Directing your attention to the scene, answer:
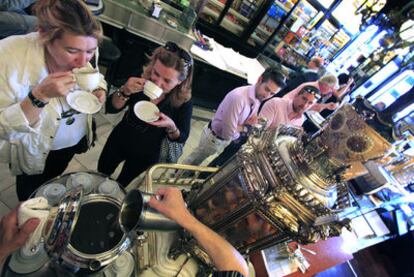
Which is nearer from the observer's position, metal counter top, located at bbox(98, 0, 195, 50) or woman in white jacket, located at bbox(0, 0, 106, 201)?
woman in white jacket, located at bbox(0, 0, 106, 201)

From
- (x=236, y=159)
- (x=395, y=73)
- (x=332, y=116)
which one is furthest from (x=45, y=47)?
(x=395, y=73)

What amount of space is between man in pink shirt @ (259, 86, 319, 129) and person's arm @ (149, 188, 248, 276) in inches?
72.9

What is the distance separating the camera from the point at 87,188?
1.22 meters

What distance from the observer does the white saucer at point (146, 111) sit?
1.79 meters

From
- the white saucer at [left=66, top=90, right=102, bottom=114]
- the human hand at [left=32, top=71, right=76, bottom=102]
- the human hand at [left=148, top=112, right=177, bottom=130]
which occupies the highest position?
the human hand at [left=32, top=71, right=76, bottom=102]

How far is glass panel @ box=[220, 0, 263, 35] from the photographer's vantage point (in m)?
5.14

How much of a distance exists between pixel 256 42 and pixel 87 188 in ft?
17.5

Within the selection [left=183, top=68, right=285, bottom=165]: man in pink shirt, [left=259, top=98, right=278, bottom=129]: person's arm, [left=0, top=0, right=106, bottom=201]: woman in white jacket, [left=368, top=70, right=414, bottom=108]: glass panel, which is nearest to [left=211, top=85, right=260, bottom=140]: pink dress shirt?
[left=183, top=68, right=285, bottom=165]: man in pink shirt

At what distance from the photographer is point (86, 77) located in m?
1.40

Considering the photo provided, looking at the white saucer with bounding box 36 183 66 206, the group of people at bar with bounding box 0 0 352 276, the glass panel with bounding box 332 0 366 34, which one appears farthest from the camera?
the glass panel with bounding box 332 0 366 34

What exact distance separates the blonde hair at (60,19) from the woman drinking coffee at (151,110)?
54 cm

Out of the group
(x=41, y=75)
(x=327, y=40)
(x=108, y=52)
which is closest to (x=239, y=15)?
(x=327, y=40)

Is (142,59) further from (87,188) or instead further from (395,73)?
(395,73)

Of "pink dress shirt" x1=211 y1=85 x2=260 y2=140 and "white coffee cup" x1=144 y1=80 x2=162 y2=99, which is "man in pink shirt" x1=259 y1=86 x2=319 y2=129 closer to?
"pink dress shirt" x1=211 y1=85 x2=260 y2=140
